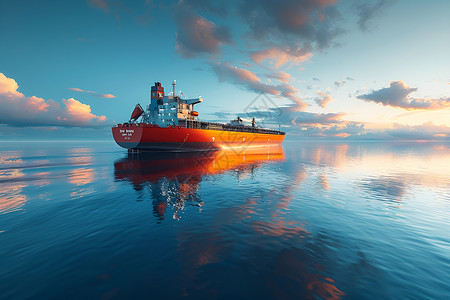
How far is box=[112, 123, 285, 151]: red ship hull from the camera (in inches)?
1251

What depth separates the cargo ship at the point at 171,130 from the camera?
107ft

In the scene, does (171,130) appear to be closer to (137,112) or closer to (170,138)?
(170,138)

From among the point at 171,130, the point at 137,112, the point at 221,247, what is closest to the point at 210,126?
the point at 171,130

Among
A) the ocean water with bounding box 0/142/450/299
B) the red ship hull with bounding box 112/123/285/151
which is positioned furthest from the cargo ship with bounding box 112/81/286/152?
the ocean water with bounding box 0/142/450/299

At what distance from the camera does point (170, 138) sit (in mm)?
34812

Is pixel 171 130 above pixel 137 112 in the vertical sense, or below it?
below

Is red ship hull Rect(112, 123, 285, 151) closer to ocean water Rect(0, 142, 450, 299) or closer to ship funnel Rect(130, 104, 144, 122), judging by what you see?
ship funnel Rect(130, 104, 144, 122)

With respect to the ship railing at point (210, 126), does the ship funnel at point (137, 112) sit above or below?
above

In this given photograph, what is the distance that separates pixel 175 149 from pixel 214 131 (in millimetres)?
11381

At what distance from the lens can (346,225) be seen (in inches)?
301

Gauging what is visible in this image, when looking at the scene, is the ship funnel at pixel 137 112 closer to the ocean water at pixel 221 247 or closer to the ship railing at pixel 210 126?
the ship railing at pixel 210 126

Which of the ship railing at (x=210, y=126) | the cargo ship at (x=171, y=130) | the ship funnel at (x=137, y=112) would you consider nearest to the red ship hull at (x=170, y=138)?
the cargo ship at (x=171, y=130)

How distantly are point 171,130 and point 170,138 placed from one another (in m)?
1.75

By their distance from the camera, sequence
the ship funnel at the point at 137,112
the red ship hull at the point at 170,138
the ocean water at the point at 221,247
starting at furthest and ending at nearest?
the ship funnel at the point at 137,112
the red ship hull at the point at 170,138
the ocean water at the point at 221,247
